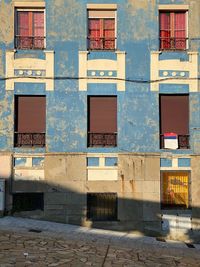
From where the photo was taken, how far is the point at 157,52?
45.7 feet

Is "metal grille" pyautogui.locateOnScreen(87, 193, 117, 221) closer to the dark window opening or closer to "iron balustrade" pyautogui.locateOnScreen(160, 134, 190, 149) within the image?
the dark window opening

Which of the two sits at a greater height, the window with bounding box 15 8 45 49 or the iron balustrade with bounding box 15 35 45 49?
the window with bounding box 15 8 45 49

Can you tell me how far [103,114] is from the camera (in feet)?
46.0

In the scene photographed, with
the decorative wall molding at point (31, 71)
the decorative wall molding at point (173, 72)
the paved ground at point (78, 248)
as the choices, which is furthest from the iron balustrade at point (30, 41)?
the paved ground at point (78, 248)

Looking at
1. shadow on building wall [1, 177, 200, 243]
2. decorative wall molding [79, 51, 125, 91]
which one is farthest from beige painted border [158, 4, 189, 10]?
shadow on building wall [1, 177, 200, 243]

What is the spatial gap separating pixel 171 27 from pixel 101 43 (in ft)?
9.21

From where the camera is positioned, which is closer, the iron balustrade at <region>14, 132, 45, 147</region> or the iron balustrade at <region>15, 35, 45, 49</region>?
the iron balustrade at <region>14, 132, 45, 147</region>

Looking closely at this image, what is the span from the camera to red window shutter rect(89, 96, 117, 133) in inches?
551

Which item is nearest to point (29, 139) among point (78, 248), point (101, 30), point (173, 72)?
point (101, 30)

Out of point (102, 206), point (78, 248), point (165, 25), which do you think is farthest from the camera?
point (165, 25)

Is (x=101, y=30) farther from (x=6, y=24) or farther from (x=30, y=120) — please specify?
(x=30, y=120)

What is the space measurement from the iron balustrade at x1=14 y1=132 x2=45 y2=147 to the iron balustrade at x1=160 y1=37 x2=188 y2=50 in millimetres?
5793

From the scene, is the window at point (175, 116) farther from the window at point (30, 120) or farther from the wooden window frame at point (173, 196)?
the window at point (30, 120)

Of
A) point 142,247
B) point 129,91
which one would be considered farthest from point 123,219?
point 129,91
